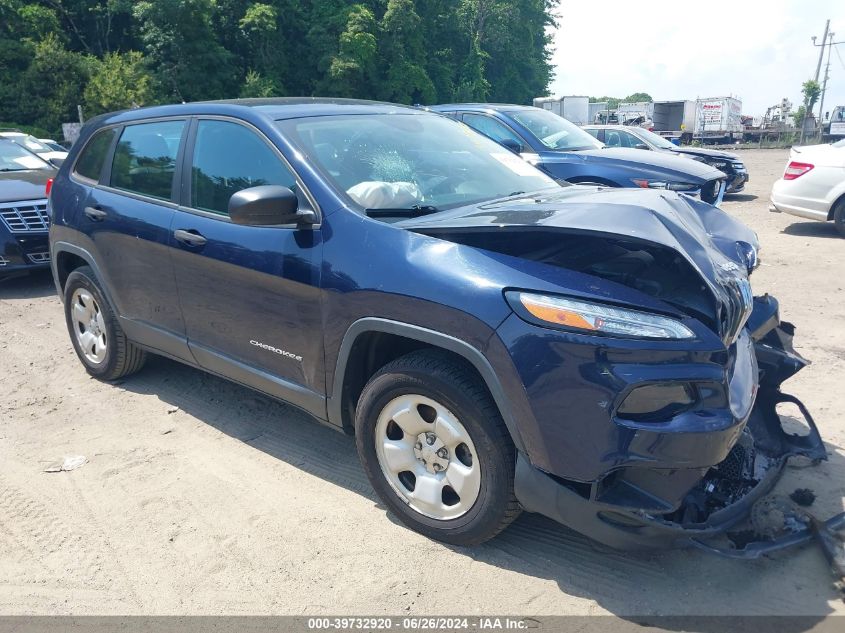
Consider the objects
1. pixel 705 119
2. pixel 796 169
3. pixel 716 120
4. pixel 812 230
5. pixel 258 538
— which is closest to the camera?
pixel 258 538

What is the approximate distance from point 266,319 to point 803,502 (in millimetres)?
2621

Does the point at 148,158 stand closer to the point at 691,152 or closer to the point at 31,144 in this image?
the point at 31,144

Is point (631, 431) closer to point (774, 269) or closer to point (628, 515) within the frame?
point (628, 515)

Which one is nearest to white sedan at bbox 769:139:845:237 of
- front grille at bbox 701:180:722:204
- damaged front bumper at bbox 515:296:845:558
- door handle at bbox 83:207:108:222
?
front grille at bbox 701:180:722:204

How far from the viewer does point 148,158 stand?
4.06m

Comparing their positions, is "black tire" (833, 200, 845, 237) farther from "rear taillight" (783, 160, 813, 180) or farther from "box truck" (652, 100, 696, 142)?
"box truck" (652, 100, 696, 142)

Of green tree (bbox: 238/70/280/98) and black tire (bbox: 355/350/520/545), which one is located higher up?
green tree (bbox: 238/70/280/98)

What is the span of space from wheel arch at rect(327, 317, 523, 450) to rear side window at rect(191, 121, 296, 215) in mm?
822

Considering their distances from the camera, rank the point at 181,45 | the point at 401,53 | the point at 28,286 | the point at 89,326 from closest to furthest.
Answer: the point at 89,326
the point at 28,286
the point at 181,45
the point at 401,53

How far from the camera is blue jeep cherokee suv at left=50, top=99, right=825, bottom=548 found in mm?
2326

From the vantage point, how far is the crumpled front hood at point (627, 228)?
2.43 m

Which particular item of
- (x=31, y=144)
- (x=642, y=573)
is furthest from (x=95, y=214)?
(x=31, y=144)

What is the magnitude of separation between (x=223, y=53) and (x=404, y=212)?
38856 millimetres

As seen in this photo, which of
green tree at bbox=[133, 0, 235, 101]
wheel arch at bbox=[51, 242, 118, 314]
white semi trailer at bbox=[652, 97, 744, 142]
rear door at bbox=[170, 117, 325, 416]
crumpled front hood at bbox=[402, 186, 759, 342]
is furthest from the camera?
white semi trailer at bbox=[652, 97, 744, 142]
